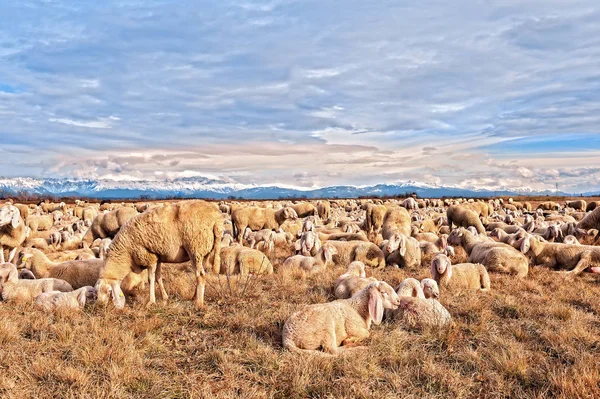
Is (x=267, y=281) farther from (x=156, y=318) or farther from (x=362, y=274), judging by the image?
(x=156, y=318)

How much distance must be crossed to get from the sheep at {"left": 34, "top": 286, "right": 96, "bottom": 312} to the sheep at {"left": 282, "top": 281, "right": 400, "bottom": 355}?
3.98 m

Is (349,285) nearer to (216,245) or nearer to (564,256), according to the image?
(216,245)

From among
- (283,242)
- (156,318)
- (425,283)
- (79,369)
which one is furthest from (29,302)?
(283,242)

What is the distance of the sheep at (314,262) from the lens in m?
11.8

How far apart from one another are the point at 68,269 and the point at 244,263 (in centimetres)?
418

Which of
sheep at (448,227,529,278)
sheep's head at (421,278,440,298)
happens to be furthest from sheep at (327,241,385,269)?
sheep's head at (421,278,440,298)

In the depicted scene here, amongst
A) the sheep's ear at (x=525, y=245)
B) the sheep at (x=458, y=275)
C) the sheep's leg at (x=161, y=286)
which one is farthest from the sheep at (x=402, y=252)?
the sheep's leg at (x=161, y=286)

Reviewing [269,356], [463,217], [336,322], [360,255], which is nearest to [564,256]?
[360,255]

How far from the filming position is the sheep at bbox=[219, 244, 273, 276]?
1197cm

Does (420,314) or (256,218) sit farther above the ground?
(256,218)

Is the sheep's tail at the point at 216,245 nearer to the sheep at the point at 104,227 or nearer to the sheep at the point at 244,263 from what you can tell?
the sheep at the point at 244,263

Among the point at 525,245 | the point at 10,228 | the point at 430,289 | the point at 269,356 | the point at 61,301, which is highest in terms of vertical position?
the point at 10,228

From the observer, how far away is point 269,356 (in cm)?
577

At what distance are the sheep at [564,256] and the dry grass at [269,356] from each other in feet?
13.0
